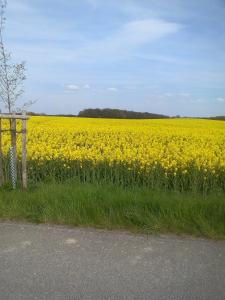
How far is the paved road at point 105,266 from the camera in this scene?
3.51m

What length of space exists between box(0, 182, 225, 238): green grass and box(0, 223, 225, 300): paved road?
0.96 feet

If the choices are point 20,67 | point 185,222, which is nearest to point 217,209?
point 185,222

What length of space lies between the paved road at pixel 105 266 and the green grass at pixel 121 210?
0.29 metres

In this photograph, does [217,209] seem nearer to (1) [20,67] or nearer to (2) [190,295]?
(2) [190,295]

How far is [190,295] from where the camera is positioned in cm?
345

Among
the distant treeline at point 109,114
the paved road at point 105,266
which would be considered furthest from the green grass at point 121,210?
the distant treeline at point 109,114

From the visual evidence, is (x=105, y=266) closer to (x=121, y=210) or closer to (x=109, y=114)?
(x=121, y=210)

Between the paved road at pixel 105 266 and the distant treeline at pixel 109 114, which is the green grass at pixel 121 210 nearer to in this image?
the paved road at pixel 105 266

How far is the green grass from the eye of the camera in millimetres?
5139

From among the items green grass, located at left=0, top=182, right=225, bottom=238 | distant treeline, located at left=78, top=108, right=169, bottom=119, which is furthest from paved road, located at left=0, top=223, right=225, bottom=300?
distant treeline, located at left=78, top=108, right=169, bottom=119

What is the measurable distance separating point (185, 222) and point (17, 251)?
6.51 feet

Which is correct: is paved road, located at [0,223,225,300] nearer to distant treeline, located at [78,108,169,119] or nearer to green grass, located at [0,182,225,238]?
green grass, located at [0,182,225,238]

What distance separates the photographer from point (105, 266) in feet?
13.1

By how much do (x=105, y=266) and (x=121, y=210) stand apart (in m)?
1.70
